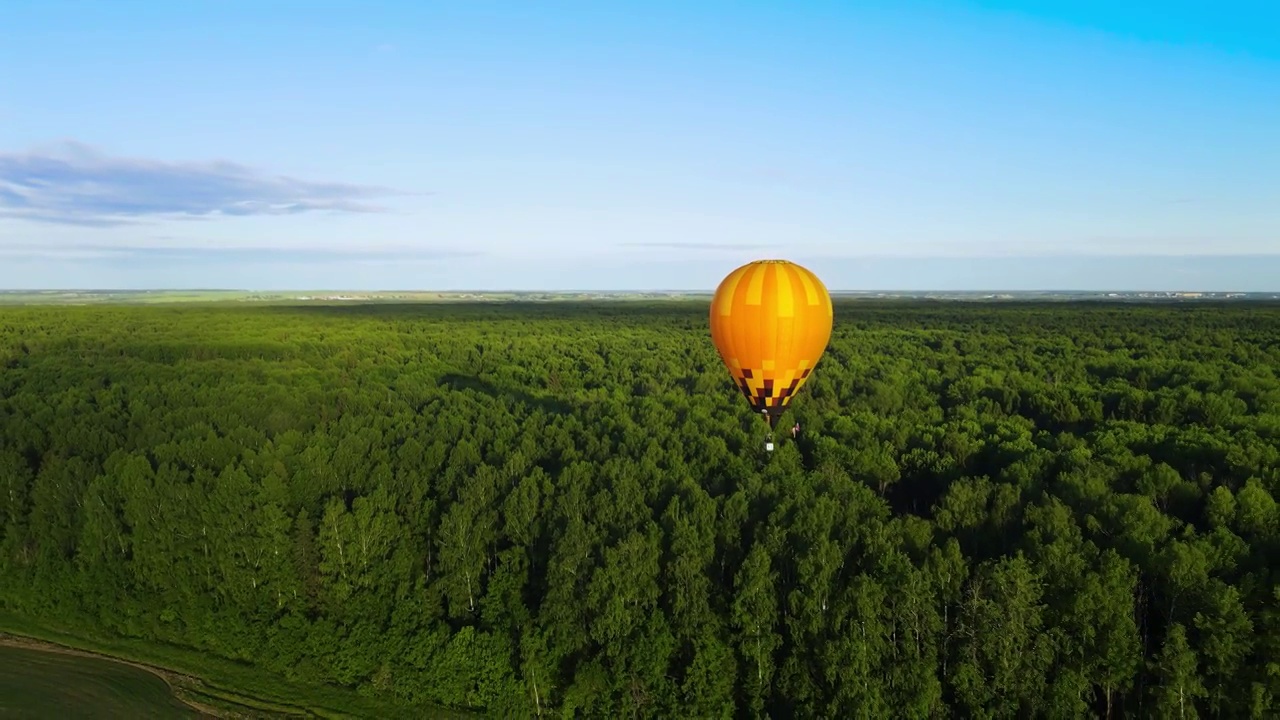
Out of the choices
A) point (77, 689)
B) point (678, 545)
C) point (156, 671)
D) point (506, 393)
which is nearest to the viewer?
point (678, 545)

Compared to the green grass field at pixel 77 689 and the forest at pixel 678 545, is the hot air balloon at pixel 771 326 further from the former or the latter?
the green grass field at pixel 77 689

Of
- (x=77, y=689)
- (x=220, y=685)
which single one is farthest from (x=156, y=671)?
(x=220, y=685)

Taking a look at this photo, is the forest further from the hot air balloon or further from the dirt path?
the hot air balloon

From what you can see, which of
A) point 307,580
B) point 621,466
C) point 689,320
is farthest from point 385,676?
point 689,320

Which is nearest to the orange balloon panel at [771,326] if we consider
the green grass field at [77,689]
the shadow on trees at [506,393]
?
the shadow on trees at [506,393]

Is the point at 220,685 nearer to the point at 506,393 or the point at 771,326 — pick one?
the point at 771,326

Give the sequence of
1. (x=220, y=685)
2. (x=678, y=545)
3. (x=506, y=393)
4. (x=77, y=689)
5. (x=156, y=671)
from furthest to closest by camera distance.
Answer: (x=506, y=393)
(x=156, y=671)
(x=220, y=685)
(x=77, y=689)
(x=678, y=545)

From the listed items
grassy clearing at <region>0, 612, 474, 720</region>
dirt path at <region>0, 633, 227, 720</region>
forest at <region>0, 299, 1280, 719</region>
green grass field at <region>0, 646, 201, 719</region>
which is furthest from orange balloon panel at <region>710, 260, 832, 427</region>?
green grass field at <region>0, 646, 201, 719</region>

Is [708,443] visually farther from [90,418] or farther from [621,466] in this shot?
[90,418]
